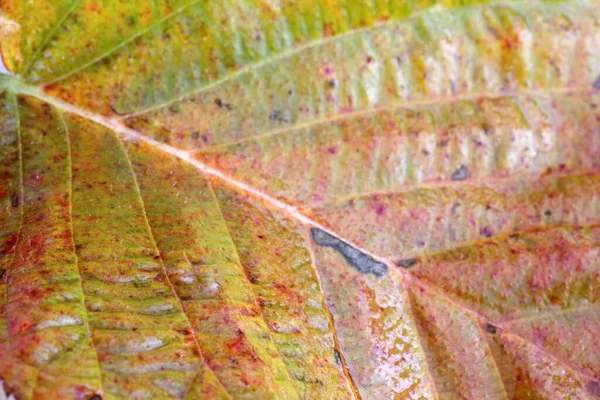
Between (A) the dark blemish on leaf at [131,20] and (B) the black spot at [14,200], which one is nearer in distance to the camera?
(B) the black spot at [14,200]

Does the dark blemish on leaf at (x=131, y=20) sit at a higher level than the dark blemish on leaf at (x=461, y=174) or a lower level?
higher

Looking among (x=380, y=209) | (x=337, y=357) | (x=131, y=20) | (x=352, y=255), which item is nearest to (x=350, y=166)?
(x=380, y=209)

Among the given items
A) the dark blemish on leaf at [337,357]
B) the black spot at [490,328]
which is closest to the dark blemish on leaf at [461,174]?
the black spot at [490,328]

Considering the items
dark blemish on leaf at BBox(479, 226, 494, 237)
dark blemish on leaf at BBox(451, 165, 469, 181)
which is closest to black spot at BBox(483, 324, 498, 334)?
dark blemish on leaf at BBox(479, 226, 494, 237)

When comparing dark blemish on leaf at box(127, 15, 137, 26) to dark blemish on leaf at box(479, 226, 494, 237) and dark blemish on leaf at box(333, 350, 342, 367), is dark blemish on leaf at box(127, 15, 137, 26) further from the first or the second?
dark blemish on leaf at box(479, 226, 494, 237)

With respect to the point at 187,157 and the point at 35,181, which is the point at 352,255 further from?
the point at 35,181

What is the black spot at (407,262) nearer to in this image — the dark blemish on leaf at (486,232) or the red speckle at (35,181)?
the dark blemish on leaf at (486,232)
